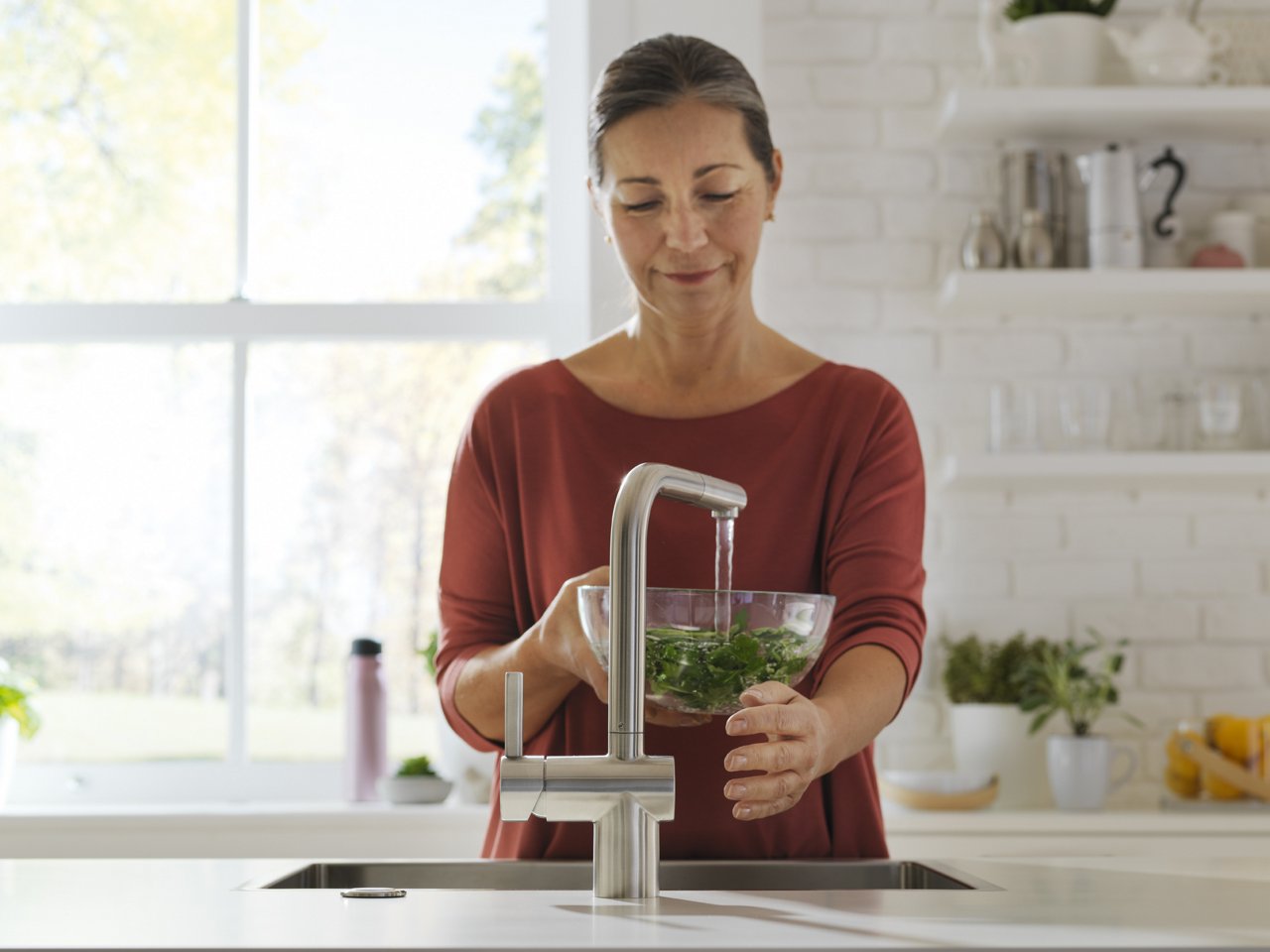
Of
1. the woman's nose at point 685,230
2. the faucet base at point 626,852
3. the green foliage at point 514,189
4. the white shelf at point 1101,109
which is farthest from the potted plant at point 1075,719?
the faucet base at point 626,852

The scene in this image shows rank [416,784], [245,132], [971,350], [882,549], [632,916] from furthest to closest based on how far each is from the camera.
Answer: [245,132] < [971,350] < [416,784] < [882,549] < [632,916]

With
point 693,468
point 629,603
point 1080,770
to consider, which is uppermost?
point 693,468

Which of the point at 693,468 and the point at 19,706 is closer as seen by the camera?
the point at 693,468

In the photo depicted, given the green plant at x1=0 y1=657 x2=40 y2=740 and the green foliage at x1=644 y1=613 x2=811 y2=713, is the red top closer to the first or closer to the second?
the green foliage at x1=644 y1=613 x2=811 y2=713

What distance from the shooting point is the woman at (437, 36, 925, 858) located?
1.63 meters

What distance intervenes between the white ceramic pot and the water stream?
1515 mm

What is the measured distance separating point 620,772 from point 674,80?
2.81 feet

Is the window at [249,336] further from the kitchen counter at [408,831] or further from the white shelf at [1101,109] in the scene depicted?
the white shelf at [1101,109]

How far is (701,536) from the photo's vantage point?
1720mm

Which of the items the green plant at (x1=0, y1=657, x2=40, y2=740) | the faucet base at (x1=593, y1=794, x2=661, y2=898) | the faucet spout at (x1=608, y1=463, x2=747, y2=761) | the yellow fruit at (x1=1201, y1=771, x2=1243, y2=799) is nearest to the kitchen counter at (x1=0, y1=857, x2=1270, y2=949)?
the faucet base at (x1=593, y1=794, x2=661, y2=898)

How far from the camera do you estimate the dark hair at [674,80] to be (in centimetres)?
167

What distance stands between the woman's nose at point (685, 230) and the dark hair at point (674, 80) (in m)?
0.12

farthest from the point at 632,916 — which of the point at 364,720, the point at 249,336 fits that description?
the point at 249,336

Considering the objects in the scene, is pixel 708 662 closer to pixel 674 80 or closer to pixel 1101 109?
pixel 674 80
